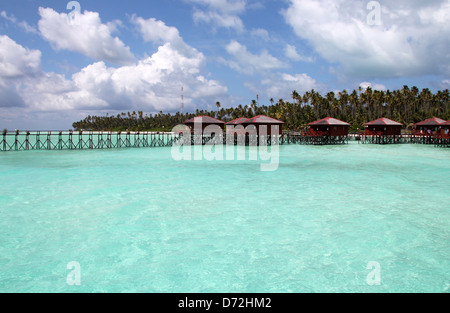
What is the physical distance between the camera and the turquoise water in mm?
5566

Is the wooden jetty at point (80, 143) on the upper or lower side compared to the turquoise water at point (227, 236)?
upper

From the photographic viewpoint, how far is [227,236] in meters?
7.67

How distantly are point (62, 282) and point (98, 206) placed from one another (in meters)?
5.24

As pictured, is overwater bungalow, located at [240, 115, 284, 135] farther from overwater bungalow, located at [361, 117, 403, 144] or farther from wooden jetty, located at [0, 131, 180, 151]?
overwater bungalow, located at [361, 117, 403, 144]

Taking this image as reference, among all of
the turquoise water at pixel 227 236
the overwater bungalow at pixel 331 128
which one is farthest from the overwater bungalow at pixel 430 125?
the turquoise water at pixel 227 236

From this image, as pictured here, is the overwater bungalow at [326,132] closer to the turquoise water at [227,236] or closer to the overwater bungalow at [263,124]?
the overwater bungalow at [263,124]

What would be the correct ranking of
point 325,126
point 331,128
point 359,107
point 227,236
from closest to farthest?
point 227,236
point 331,128
point 325,126
point 359,107

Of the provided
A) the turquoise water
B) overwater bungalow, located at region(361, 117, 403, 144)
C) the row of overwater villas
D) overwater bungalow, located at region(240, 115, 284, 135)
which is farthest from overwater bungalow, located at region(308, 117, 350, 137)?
the turquoise water

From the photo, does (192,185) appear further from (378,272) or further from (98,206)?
(378,272)

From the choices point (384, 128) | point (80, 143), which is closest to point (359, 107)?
point (384, 128)

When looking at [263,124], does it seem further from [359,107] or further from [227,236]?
[359,107]

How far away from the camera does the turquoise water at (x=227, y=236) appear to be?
5.57 metres

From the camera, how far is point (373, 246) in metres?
6.96
